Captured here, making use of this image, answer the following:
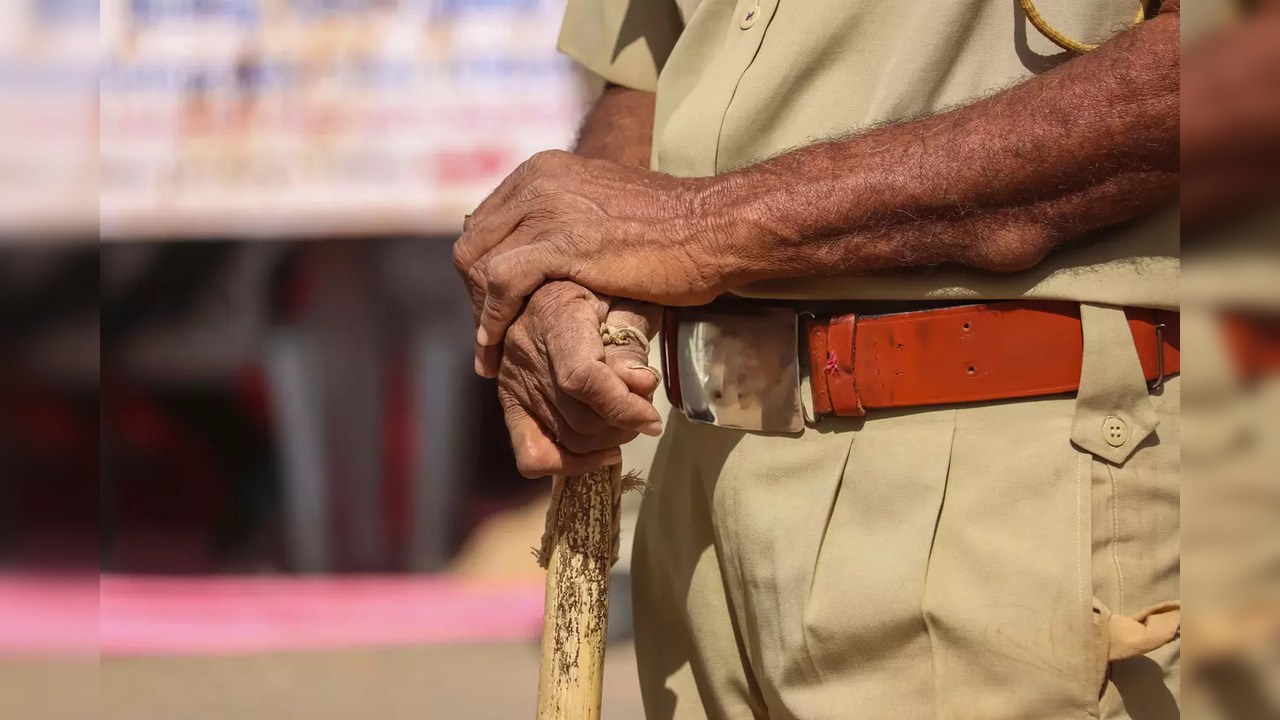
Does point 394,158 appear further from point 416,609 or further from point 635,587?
point 635,587

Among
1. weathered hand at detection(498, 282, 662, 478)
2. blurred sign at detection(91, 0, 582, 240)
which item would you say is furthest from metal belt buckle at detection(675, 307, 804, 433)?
blurred sign at detection(91, 0, 582, 240)

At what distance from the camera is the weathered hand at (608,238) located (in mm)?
1196

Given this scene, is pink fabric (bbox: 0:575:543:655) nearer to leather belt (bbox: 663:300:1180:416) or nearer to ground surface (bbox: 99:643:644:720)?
ground surface (bbox: 99:643:644:720)

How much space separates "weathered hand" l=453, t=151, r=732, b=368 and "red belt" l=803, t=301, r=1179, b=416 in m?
0.17

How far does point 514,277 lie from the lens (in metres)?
1.22

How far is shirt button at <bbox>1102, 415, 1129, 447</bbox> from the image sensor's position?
3.62ft

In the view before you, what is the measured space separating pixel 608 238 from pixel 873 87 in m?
0.37

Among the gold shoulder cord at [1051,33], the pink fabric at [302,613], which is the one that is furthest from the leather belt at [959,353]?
the pink fabric at [302,613]

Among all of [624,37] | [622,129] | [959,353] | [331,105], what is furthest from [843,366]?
[331,105]

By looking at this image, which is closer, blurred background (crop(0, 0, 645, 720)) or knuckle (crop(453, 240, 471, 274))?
knuckle (crop(453, 240, 471, 274))

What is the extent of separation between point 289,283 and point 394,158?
2.86 feet

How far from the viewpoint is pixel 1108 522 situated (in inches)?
44.1

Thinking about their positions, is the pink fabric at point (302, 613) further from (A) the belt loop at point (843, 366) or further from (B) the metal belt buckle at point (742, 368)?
(A) the belt loop at point (843, 366)

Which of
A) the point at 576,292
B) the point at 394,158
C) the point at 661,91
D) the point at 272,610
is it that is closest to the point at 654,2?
the point at 661,91
